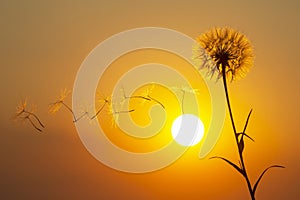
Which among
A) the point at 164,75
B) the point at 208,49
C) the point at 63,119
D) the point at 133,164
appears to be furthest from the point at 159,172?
the point at 208,49

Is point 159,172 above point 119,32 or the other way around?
the other way around

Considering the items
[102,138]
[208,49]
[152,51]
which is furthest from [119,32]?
[208,49]

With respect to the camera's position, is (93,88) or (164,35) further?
(164,35)

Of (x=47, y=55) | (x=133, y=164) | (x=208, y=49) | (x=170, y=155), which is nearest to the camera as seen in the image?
(x=208, y=49)

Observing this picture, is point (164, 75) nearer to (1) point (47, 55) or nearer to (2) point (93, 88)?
(2) point (93, 88)

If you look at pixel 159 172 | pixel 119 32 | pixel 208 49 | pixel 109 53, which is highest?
pixel 119 32

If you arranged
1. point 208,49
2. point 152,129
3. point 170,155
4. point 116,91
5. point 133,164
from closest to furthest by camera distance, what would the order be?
point 208,49 → point 116,91 → point 152,129 → point 170,155 → point 133,164
